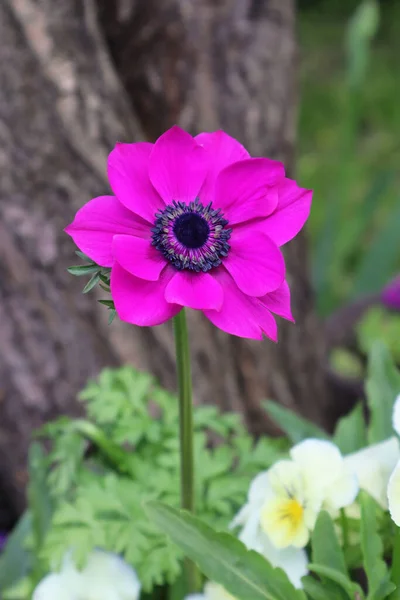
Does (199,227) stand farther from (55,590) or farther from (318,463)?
(55,590)

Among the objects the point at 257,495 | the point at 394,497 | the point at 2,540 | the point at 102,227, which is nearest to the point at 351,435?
the point at 257,495

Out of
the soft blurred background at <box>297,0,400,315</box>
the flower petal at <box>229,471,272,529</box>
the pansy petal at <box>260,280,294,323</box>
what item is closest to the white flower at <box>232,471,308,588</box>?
the flower petal at <box>229,471,272,529</box>

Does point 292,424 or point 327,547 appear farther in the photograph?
point 292,424

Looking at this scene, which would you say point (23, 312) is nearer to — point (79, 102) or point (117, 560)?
point (79, 102)

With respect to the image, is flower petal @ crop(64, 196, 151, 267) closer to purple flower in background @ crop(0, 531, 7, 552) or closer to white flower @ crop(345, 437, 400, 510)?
white flower @ crop(345, 437, 400, 510)

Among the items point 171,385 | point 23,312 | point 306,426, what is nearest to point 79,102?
point 23,312

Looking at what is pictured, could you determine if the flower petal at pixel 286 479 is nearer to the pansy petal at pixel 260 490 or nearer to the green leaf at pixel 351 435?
the pansy petal at pixel 260 490
